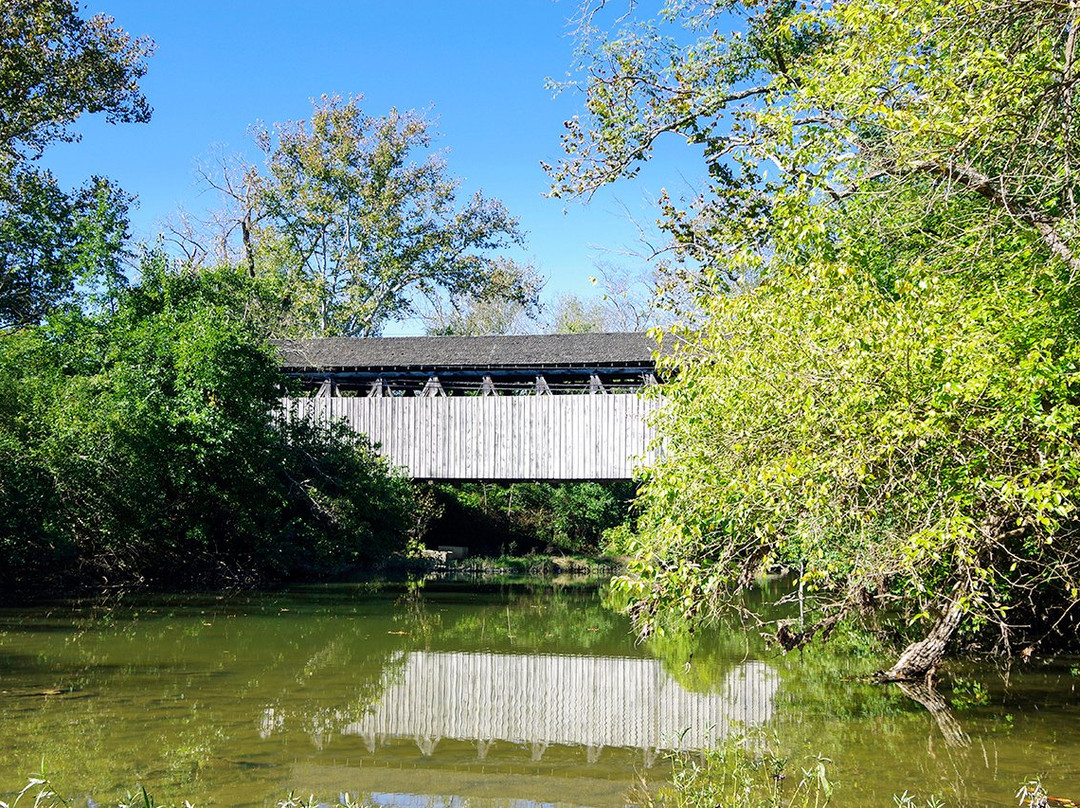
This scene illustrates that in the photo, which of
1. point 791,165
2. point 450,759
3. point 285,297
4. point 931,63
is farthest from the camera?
point 285,297

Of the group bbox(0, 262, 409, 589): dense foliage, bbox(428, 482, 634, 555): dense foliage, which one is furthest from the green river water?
bbox(428, 482, 634, 555): dense foliage

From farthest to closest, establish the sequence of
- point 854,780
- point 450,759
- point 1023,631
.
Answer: point 1023,631 < point 450,759 < point 854,780

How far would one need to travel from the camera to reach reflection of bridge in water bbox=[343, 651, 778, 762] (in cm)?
610

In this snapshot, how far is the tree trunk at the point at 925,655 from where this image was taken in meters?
7.19

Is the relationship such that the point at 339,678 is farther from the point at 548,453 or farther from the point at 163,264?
the point at 548,453

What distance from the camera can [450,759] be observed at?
556 centimetres

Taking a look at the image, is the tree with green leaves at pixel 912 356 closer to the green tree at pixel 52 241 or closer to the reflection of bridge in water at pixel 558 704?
the reflection of bridge in water at pixel 558 704

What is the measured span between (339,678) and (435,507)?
48.8ft

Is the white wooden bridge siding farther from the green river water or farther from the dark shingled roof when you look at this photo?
the green river water

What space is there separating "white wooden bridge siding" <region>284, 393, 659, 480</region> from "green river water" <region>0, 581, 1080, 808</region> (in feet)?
28.5

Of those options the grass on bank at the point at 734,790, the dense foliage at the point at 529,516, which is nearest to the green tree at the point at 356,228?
the dense foliage at the point at 529,516

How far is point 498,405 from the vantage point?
791 inches

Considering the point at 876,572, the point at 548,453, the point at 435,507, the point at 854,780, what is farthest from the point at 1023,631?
the point at 435,507

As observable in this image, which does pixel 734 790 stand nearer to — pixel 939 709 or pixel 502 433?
pixel 939 709
